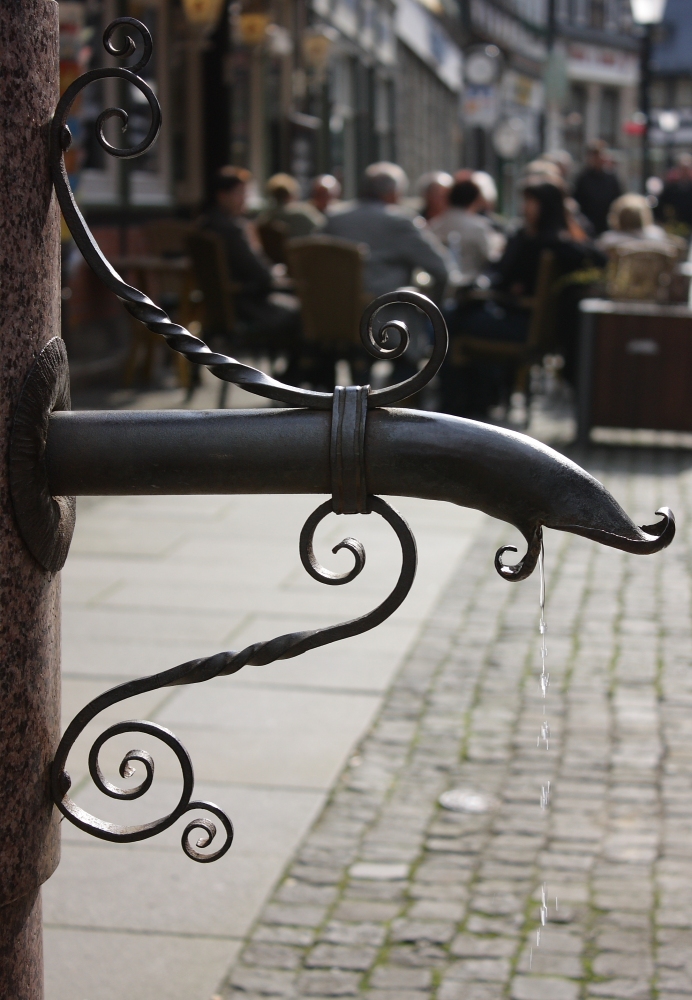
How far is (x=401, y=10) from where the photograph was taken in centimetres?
2905

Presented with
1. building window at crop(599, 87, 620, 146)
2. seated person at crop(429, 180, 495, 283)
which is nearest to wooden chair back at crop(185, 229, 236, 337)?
seated person at crop(429, 180, 495, 283)

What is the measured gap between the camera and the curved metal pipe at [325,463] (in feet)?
3.78

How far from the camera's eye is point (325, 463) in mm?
1173

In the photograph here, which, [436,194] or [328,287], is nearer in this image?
[328,287]

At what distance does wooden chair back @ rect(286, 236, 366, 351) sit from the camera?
9352 mm

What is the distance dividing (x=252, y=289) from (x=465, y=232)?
1.76 metres

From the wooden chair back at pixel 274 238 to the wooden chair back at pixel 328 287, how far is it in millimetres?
2808

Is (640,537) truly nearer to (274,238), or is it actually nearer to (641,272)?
(641,272)

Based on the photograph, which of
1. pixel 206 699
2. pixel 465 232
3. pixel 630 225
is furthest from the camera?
pixel 630 225

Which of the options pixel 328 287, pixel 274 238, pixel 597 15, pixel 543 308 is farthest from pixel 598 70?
pixel 328 287

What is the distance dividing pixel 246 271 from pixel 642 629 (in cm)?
591

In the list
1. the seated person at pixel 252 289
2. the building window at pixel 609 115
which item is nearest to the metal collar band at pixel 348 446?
the seated person at pixel 252 289

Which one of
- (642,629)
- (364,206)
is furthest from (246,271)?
(642,629)

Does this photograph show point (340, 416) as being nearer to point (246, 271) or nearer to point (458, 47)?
point (246, 271)
